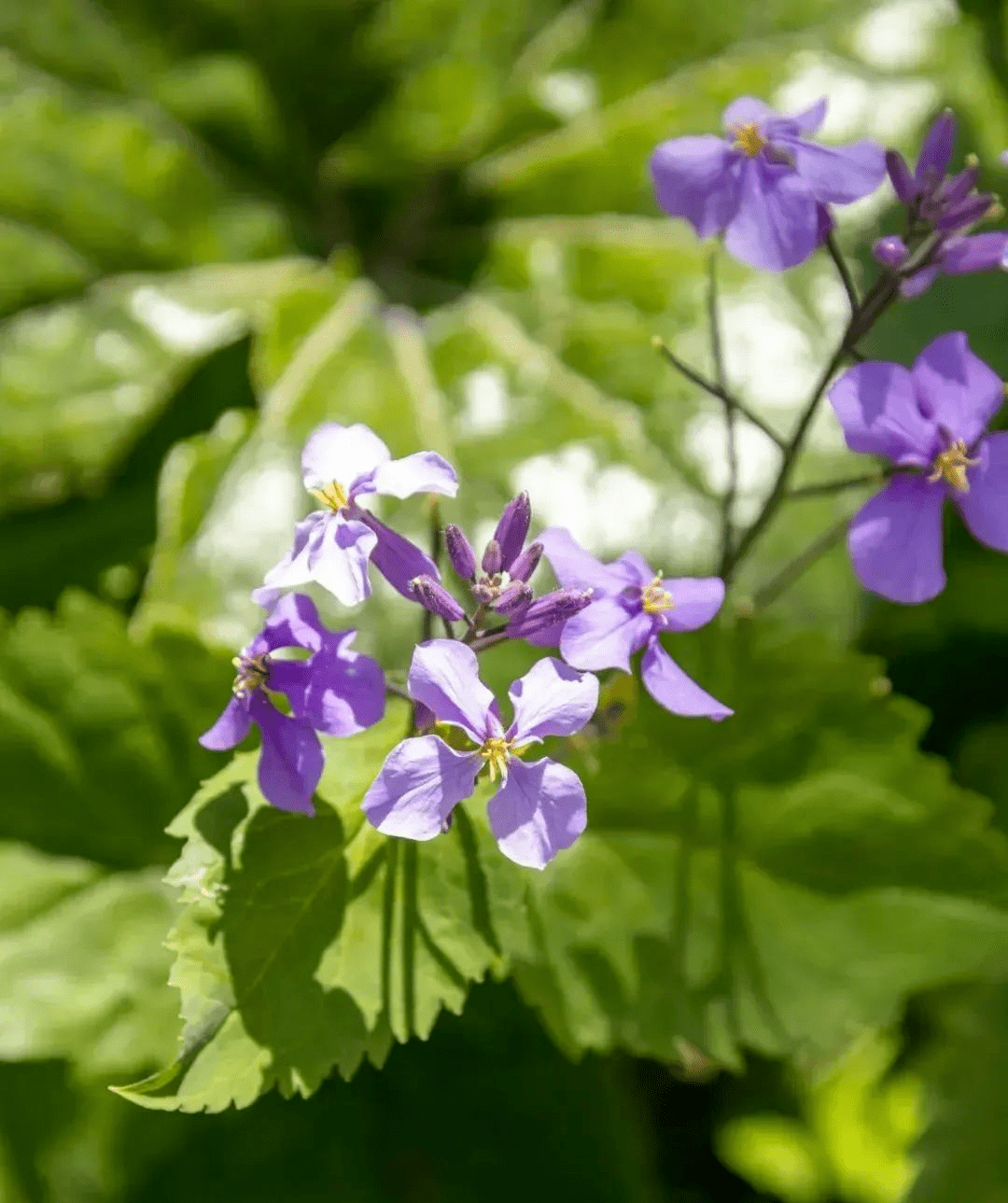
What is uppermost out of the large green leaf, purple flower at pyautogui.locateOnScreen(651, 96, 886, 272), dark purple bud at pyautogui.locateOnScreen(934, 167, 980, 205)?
Answer: purple flower at pyautogui.locateOnScreen(651, 96, 886, 272)

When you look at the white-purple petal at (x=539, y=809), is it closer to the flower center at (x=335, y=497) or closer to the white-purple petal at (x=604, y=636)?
the white-purple petal at (x=604, y=636)

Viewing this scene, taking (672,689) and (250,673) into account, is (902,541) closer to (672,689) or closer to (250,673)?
(672,689)

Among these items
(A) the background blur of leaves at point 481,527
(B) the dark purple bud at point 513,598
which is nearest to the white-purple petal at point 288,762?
(B) the dark purple bud at point 513,598

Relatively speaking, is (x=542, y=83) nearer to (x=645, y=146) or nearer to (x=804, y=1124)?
(x=645, y=146)

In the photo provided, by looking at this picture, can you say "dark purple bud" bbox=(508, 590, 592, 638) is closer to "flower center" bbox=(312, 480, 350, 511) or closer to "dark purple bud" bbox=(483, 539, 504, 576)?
"dark purple bud" bbox=(483, 539, 504, 576)

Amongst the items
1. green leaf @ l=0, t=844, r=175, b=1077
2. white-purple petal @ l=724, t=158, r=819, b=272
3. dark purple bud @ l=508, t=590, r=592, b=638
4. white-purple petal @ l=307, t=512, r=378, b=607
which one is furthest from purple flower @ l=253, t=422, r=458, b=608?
green leaf @ l=0, t=844, r=175, b=1077

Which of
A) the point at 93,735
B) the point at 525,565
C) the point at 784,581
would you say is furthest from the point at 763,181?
the point at 93,735
